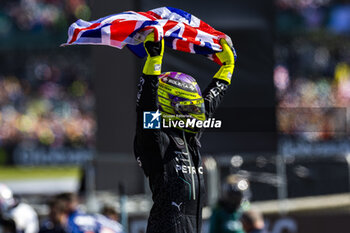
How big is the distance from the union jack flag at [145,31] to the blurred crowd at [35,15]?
79.1ft

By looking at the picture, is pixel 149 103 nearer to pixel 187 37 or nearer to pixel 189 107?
pixel 189 107

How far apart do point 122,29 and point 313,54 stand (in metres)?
24.9

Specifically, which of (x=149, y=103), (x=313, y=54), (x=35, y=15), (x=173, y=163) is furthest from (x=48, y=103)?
(x=149, y=103)

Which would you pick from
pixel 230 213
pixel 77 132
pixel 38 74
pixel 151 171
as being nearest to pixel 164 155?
pixel 151 171

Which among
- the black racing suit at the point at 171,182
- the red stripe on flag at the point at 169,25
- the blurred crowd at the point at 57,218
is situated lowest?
the blurred crowd at the point at 57,218

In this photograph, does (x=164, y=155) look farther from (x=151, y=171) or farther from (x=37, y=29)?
(x=37, y=29)

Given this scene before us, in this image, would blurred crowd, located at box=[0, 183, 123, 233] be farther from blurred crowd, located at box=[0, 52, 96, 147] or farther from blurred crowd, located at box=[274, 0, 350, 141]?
blurred crowd, located at box=[0, 52, 96, 147]

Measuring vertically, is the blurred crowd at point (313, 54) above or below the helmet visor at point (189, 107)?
above

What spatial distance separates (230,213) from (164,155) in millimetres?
3072

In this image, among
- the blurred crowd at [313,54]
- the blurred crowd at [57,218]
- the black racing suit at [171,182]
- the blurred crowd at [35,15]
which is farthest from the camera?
the blurred crowd at [35,15]

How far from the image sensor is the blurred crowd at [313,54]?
2436cm

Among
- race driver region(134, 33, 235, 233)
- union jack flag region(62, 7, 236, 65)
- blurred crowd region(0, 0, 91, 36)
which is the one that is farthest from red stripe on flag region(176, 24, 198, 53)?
blurred crowd region(0, 0, 91, 36)

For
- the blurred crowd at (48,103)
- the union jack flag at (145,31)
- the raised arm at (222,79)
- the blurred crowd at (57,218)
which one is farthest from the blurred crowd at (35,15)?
the raised arm at (222,79)

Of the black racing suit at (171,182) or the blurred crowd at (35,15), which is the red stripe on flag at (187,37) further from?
the blurred crowd at (35,15)
